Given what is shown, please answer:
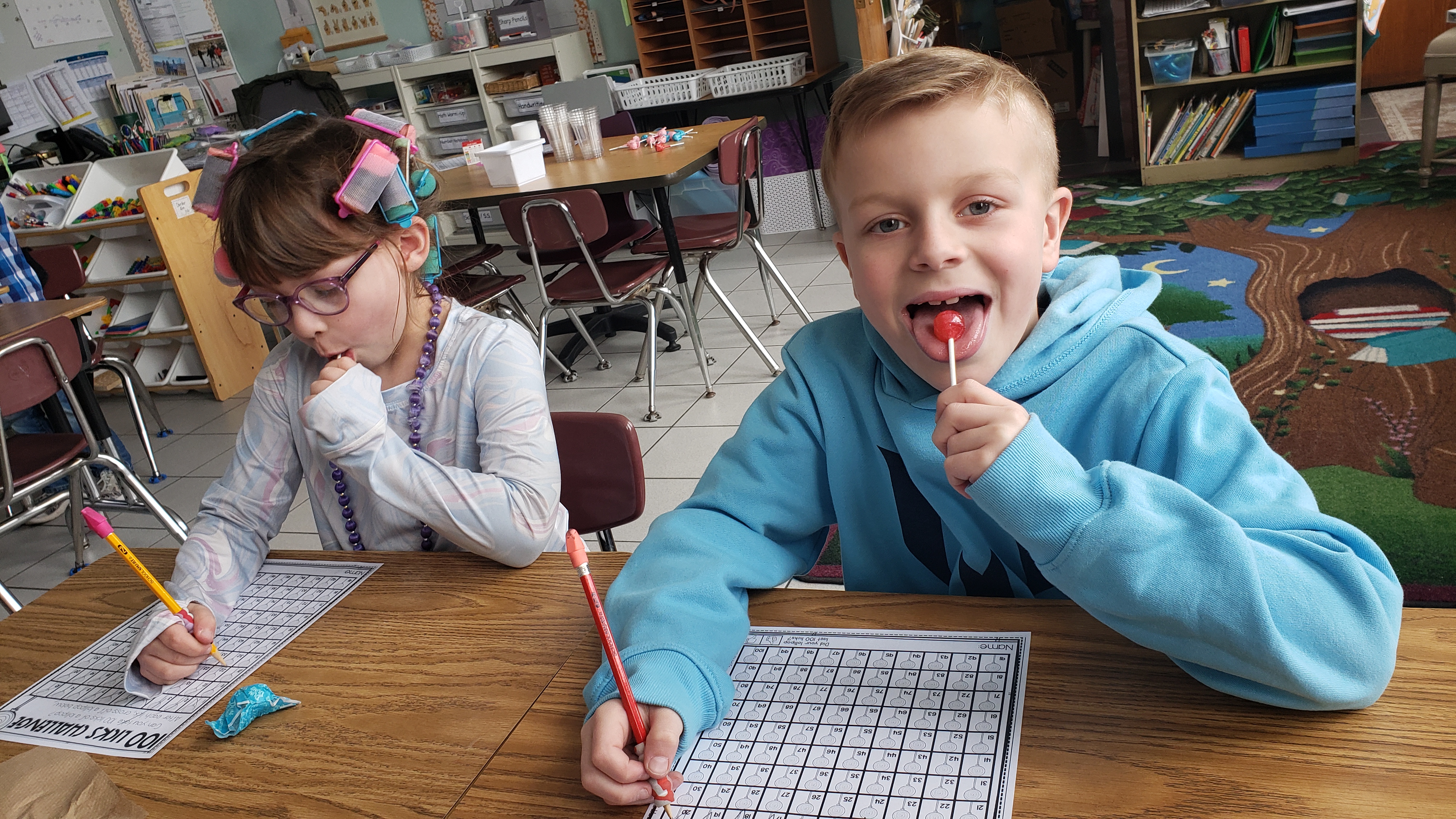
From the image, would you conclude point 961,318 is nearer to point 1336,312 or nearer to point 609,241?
point 1336,312

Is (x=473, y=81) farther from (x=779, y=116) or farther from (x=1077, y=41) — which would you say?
(x=1077, y=41)

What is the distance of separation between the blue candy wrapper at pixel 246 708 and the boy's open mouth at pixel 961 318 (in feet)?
2.10

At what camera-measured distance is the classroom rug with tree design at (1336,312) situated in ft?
6.48

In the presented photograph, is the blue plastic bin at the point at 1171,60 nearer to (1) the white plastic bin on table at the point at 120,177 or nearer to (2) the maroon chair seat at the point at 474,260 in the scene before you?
(2) the maroon chair seat at the point at 474,260

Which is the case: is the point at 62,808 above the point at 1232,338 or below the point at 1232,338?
above

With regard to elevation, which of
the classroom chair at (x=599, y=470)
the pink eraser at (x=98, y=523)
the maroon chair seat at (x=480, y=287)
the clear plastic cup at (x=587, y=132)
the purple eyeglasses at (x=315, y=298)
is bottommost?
the maroon chair seat at (x=480, y=287)

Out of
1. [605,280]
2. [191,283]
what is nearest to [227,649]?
[605,280]

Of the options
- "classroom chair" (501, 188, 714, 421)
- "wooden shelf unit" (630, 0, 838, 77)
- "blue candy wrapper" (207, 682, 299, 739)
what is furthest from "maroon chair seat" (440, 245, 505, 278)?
"blue candy wrapper" (207, 682, 299, 739)

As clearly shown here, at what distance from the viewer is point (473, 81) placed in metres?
5.91

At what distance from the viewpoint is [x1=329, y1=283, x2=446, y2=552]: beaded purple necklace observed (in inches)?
49.3

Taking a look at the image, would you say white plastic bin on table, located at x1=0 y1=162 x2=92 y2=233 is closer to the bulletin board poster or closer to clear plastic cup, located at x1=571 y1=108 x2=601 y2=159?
the bulletin board poster

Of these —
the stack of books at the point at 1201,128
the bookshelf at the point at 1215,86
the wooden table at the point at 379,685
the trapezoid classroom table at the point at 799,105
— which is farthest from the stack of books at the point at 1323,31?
the wooden table at the point at 379,685

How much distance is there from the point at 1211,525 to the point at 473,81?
599 cm

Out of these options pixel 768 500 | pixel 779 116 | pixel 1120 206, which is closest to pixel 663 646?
pixel 768 500
